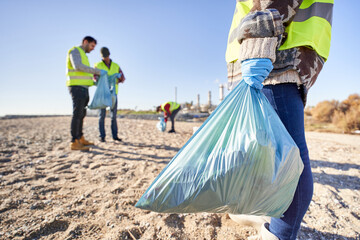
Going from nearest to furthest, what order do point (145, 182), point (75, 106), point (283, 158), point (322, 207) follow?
point (283, 158), point (322, 207), point (145, 182), point (75, 106)

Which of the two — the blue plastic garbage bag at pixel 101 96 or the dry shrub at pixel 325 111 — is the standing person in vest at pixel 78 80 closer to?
the blue plastic garbage bag at pixel 101 96

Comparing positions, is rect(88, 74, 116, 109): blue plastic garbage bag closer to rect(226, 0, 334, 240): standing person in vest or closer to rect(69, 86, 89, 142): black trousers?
rect(69, 86, 89, 142): black trousers

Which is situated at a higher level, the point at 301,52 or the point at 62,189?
the point at 301,52

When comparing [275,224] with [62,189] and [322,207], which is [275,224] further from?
[62,189]

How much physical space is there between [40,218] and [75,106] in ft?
7.04

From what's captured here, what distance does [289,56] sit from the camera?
0.79m

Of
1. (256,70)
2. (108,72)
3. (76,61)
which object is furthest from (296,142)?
(108,72)

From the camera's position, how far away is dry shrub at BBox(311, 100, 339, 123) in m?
9.44

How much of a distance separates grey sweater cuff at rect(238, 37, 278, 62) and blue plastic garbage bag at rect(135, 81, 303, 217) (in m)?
0.18

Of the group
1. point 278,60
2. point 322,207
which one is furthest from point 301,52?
point 322,207

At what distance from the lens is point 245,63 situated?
800 mm

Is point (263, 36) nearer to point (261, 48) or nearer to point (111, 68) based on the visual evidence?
point (261, 48)

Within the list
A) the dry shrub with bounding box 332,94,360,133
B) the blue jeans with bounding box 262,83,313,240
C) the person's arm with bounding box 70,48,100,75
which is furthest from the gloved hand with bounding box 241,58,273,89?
the dry shrub with bounding box 332,94,360,133

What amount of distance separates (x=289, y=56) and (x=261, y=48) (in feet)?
0.47
